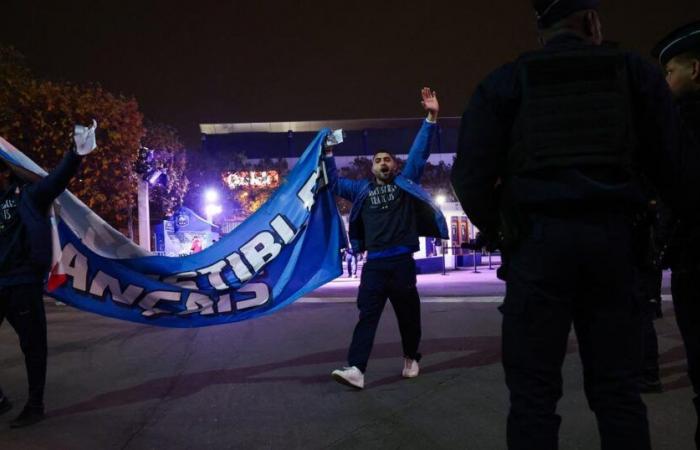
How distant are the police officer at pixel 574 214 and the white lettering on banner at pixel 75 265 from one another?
12.7ft

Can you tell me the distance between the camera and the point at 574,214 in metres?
2.02

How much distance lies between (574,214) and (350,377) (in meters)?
2.84

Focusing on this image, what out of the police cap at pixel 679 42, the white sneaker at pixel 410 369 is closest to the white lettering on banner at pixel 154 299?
the white sneaker at pixel 410 369

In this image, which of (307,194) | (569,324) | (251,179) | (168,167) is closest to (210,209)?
(168,167)

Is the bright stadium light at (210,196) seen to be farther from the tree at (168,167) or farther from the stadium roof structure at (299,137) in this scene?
the stadium roof structure at (299,137)

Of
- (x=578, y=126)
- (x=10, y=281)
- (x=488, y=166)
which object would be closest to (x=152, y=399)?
(x=10, y=281)

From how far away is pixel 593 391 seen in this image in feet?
6.77

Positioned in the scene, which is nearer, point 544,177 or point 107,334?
point 544,177

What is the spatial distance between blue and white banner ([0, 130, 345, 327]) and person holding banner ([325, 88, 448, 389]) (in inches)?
21.5

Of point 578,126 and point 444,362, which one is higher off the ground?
point 578,126

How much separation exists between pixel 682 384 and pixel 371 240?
104 inches

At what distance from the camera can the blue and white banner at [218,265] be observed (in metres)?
4.89

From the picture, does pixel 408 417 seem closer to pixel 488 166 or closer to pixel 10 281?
pixel 488 166

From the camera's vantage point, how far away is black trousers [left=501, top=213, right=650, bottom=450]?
6.48 ft
